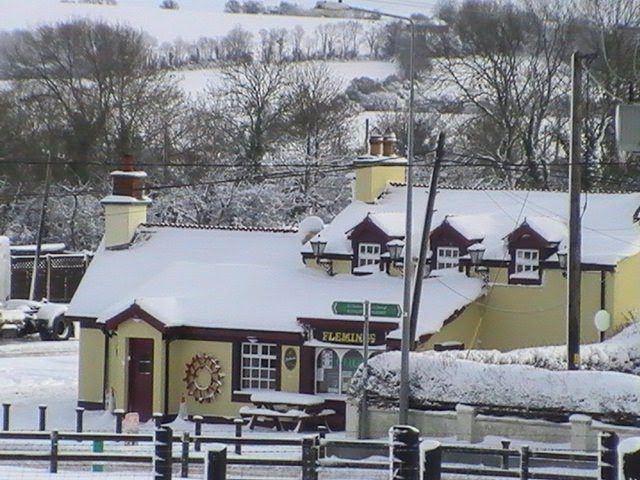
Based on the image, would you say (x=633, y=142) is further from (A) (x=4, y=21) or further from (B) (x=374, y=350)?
(A) (x=4, y=21)

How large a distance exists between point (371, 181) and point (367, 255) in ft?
12.7

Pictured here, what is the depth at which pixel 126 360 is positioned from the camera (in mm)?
37125

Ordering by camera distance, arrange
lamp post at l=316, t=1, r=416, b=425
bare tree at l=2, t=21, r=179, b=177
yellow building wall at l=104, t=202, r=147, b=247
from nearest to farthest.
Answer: lamp post at l=316, t=1, r=416, b=425
yellow building wall at l=104, t=202, r=147, b=247
bare tree at l=2, t=21, r=179, b=177

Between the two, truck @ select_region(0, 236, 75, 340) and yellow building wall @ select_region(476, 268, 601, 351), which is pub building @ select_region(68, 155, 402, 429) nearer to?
yellow building wall @ select_region(476, 268, 601, 351)

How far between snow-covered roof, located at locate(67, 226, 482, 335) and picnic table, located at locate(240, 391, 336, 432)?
5.87 feet

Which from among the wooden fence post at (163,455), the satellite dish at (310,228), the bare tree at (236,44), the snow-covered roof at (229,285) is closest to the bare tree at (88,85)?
the bare tree at (236,44)

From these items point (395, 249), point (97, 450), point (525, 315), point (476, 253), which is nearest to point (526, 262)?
point (476, 253)

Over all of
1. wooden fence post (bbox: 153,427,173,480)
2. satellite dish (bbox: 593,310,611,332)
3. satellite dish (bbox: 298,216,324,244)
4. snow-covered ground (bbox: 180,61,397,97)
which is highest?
snow-covered ground (bbox: 180,61,397,97)

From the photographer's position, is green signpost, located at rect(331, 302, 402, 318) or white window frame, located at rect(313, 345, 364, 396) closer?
green signpost, located at rect(331, 302, 402, 318)

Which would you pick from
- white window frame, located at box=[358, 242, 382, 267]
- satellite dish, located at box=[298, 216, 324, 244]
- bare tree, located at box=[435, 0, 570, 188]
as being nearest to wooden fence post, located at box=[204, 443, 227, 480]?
white window frame, located at box=[358, 242, 382, 267]

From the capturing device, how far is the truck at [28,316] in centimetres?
5556

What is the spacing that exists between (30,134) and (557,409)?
57.9m

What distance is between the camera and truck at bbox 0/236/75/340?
55.6m

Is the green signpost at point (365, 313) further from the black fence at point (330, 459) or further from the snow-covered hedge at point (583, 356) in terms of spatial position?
the black fence at point (330, 459)
